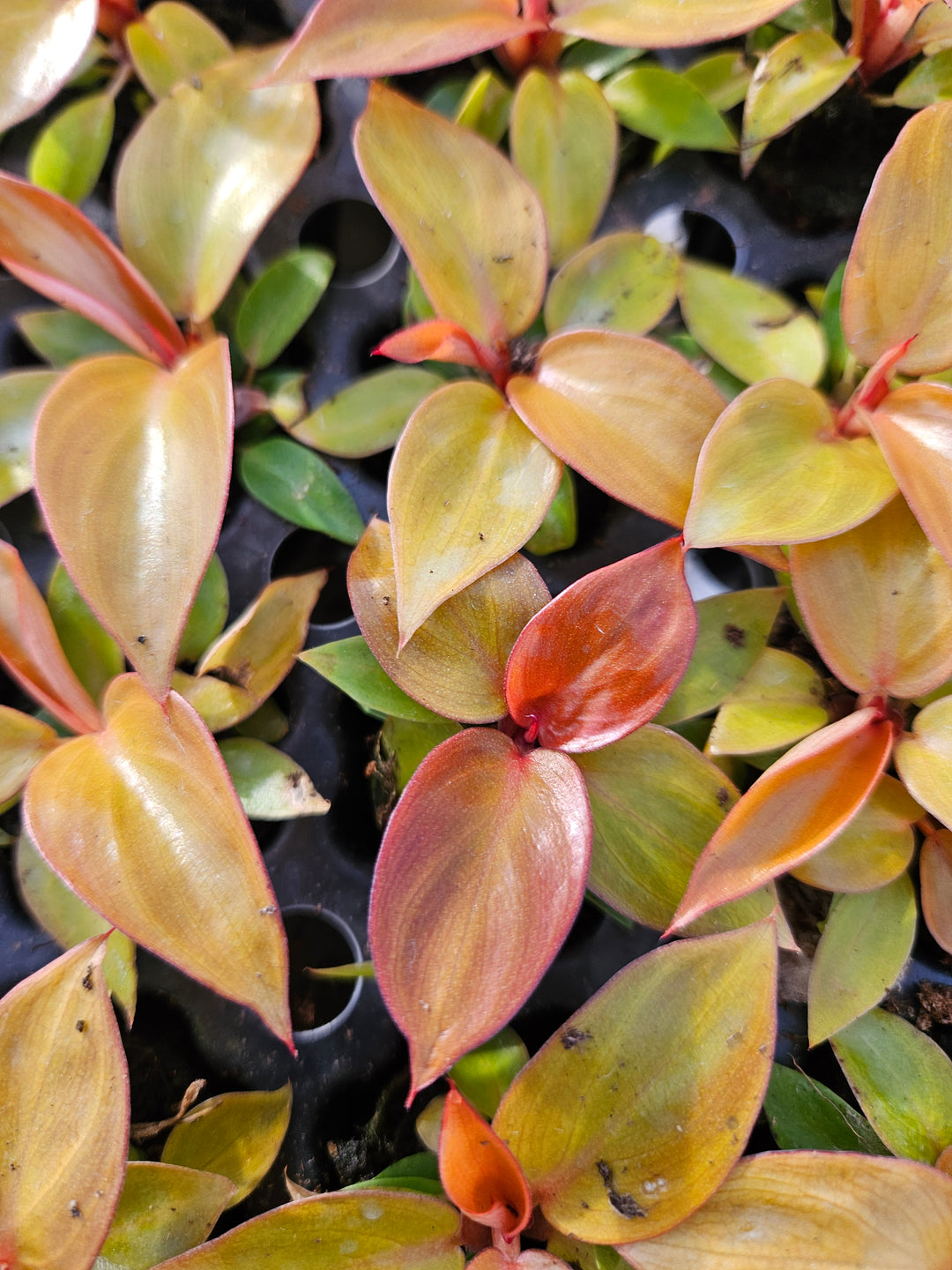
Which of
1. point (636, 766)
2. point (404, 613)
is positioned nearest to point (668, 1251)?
point (636, 766)

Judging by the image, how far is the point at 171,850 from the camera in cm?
43

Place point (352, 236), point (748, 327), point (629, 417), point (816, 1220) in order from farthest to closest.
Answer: point (352, 236) < point (748, 327) < point (629, 417) < point (816, 1220)

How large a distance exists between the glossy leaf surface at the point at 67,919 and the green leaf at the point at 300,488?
0.95ft

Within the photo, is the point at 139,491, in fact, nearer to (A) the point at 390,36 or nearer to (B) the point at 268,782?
(B) the point at 268,782

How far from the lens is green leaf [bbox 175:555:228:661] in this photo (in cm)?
60

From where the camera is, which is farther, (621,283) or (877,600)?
(621,283)

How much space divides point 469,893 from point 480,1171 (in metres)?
0.14

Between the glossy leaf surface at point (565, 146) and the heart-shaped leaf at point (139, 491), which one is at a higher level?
the glossy leaf surface at point (565, 146)

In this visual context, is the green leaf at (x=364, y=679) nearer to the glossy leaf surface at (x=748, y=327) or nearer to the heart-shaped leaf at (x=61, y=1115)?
the heart-shaped leaf at (x=61, y=1115)

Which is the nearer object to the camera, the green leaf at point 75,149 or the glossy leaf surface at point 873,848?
the glossy leaf surface at point 873,848

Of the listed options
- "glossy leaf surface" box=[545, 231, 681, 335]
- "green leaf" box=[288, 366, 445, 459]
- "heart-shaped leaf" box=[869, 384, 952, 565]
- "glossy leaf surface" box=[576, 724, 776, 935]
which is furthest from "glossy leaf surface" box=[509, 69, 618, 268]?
"glossy leaf surface" box=[576, 724, 776, 935]

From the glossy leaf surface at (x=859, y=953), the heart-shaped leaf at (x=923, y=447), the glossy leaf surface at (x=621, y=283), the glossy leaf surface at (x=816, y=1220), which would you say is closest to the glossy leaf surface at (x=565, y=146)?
the glossy leaf surface at (x=621, y=283)

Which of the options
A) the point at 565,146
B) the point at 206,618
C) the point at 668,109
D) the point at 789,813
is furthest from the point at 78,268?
the point at 789,813

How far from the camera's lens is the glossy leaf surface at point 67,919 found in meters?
0.52
